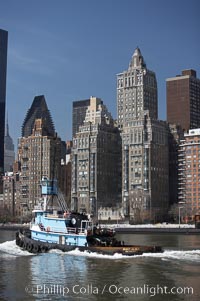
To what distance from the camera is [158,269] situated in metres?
54.8

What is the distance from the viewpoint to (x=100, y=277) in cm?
5050

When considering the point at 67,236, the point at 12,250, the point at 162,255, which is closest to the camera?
the point at 162,255

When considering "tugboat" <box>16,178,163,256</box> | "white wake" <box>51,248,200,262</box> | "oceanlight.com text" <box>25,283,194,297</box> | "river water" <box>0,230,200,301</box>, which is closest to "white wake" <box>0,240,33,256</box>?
"tugboat" <box>16,178,163,256</box>

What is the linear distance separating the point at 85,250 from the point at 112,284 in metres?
22.6

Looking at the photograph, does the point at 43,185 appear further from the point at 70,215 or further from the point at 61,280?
the point at 61,280

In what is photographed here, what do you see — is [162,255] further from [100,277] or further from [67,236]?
[100,277]

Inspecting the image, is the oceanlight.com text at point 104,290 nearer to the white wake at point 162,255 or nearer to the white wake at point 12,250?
the white wake at point 162,255

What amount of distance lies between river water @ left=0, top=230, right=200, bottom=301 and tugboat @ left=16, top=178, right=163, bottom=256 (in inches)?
50.3

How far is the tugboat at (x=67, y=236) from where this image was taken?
222 feet

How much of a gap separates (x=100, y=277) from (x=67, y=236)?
2359 cm

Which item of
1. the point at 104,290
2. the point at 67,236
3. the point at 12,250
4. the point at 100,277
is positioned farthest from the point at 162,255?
the point at 12,250

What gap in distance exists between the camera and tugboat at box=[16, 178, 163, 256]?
67812 millimetres

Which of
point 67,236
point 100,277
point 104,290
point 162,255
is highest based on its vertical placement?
point 67,236

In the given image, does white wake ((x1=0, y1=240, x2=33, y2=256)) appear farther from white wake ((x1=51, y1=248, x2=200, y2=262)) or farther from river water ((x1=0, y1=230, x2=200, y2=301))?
white wake ((x1=51, y1=248, x2=200, y2=262))
